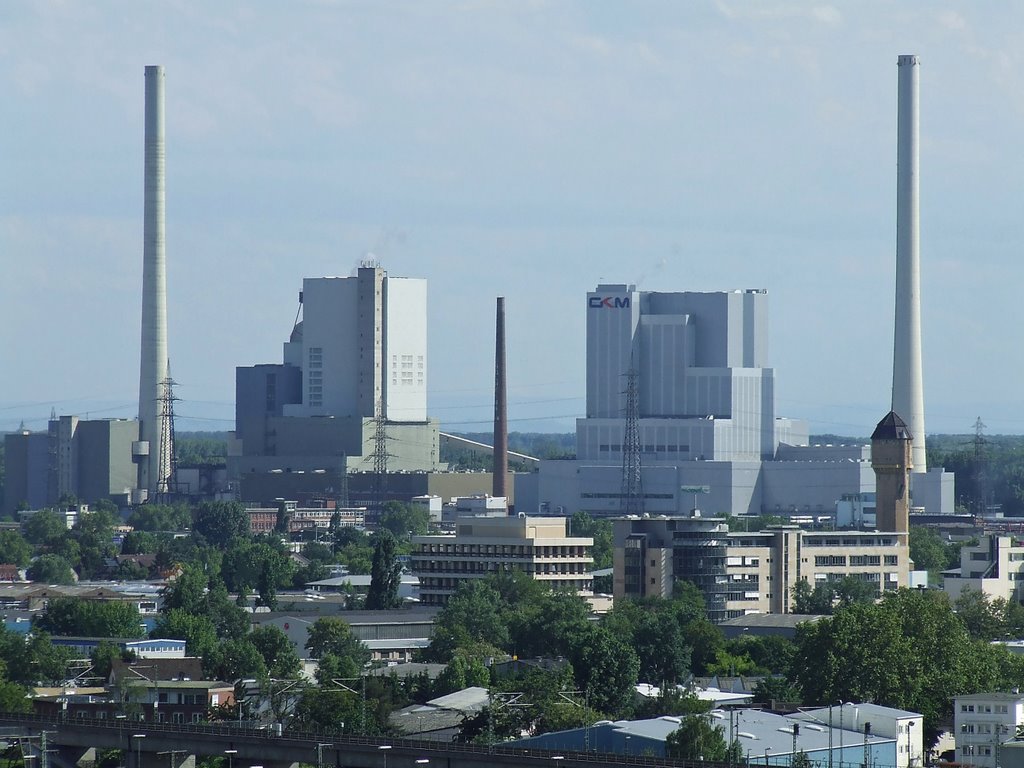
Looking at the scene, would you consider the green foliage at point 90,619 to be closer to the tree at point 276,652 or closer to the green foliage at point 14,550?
the tree at point 276,652

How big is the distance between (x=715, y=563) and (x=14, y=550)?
237 feet

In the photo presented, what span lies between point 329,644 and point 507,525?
26728 millimetres

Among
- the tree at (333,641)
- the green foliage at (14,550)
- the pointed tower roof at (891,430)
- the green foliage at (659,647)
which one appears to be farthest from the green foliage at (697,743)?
the green foliage at (14,550)

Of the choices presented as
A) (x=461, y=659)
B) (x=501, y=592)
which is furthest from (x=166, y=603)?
(x=461, y=659)

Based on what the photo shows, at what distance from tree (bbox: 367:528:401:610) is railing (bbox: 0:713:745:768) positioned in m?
45.8

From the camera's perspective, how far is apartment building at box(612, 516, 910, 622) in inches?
5113

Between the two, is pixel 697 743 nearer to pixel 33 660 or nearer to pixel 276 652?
pixel 276 652

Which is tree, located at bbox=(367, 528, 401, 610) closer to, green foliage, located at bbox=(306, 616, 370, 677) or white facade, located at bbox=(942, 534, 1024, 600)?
green foliage, located at bbox=(306, 616, 370, 677)

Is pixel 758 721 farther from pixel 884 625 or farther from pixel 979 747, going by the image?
pixel 884 625

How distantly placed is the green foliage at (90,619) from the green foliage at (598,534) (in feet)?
141

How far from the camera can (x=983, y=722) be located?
82.8 m

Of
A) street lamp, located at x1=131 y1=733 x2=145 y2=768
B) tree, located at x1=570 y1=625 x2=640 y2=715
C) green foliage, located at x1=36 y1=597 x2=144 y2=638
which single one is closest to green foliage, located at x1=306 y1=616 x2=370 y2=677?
green foliage, located at x1=36 y1=597 x2=144 y2=638

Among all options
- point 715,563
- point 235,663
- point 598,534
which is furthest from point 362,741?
point 598,534

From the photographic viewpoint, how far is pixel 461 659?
9700 cm
